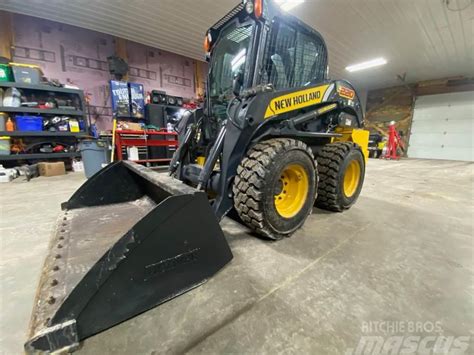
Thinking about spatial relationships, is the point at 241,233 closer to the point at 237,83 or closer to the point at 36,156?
the point at 237,83

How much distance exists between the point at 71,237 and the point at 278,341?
1.44m

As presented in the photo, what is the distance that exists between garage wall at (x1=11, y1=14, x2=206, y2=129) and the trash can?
8.35ft

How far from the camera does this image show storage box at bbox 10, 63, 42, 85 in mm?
4551

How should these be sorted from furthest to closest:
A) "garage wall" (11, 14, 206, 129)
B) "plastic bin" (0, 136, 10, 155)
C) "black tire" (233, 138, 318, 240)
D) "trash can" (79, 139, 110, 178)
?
"garage wall" (11, 14, 206, 129), "plastic bin" (0, 136, 10, 155), "trash can" (79, 139, 110, 178), "black tire" (233, 138, 318, 240)

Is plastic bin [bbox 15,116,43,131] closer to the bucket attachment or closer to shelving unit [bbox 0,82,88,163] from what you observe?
shelving unit [bbox 0,82,88,163]

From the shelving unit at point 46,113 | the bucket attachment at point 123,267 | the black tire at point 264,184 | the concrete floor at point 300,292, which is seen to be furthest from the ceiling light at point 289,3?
the shelving unit at point 46,113

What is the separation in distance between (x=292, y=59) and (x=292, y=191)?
4.50 feet

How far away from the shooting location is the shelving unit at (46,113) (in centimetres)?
460

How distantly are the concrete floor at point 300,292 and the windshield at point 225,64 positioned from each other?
142cm

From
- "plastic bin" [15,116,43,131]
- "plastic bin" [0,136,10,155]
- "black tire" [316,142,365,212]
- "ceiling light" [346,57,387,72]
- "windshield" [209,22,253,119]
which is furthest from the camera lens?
"ceiling light" [346,57,387,72]

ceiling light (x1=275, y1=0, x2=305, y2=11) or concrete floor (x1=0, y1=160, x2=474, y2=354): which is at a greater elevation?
ceiling light (x1=275, y1=0, x2=305, y2=11)

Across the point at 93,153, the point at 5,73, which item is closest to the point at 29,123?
the point at 5,73

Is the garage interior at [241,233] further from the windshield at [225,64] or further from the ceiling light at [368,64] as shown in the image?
the ceiling light at [368,64]

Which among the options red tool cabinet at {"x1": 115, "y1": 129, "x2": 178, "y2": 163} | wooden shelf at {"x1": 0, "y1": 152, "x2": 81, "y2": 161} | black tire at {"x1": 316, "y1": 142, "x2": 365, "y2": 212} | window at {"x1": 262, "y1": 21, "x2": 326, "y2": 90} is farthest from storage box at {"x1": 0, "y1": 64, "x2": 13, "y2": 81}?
black tire at {"x1": 316, "y1": 142, "x2": 365, "y2": 212}
